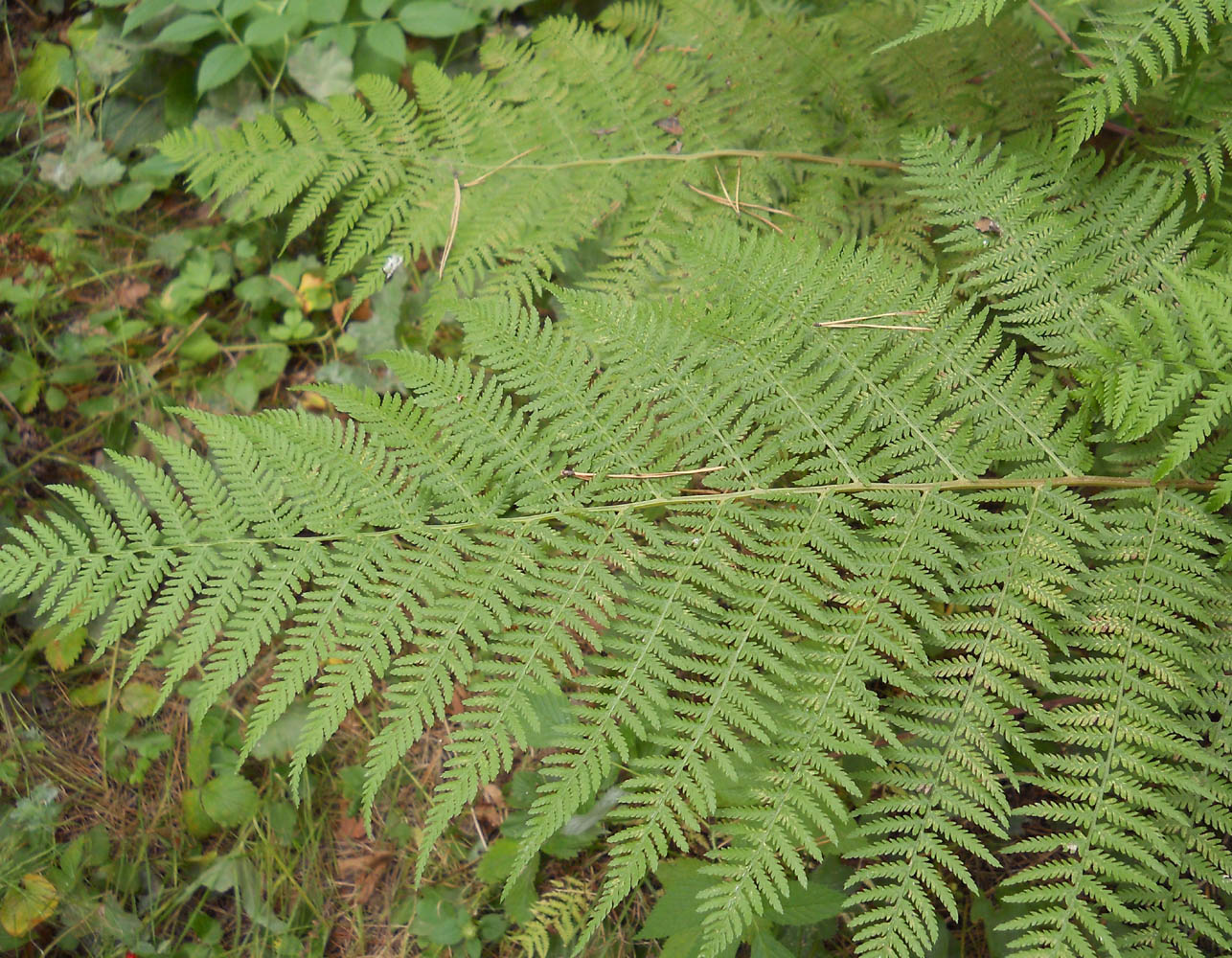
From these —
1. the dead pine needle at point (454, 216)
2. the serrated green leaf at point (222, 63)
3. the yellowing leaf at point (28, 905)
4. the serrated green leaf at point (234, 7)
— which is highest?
the serrated green leaf at point (234, 7)

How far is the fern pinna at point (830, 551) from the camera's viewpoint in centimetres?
164

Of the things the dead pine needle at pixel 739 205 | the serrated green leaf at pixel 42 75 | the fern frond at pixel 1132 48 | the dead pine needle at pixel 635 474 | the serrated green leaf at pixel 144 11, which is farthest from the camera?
the serrated green leaf at pixel 42 75

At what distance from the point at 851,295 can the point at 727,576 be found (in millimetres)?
759

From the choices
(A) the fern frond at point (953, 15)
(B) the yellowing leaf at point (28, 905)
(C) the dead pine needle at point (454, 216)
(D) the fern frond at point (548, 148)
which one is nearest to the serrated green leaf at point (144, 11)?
(D) the fern frond at point (548, 148)

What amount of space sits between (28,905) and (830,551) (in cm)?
273

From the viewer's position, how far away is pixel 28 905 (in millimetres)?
2586

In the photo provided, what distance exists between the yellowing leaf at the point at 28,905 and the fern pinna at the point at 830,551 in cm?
131

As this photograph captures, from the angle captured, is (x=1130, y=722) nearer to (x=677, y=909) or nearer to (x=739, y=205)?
(x=677, y=909)

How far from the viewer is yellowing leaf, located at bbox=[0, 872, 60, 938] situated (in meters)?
2.56

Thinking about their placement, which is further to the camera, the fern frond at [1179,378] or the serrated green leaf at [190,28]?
the serrated green leaf at [190,28]

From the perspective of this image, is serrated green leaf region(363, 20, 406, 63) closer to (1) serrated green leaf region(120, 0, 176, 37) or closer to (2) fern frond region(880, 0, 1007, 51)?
(1) serrated green leaf region(120, 0, 176, 37)

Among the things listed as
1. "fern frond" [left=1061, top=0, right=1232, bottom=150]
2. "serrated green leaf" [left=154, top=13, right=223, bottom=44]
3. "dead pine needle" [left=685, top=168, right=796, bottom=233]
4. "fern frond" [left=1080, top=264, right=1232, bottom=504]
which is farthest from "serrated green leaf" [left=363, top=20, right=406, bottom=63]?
"fern frond" [left=1080, top=264, right=1232, bottom=504]

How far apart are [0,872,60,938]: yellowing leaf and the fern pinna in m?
1.31

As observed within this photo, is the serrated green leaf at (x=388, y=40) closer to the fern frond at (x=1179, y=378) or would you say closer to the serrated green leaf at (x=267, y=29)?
the serrated green leaf at (x=267, y=29)
